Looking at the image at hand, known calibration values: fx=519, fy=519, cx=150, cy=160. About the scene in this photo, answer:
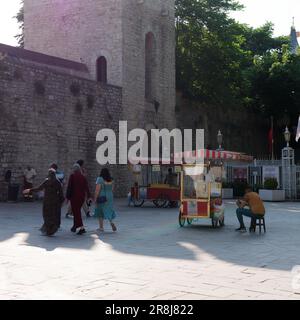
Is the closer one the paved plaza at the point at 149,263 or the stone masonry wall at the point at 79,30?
the paved plaza at the point at 149,263

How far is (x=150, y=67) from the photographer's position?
95.5 feet

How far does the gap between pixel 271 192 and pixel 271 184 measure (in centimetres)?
47

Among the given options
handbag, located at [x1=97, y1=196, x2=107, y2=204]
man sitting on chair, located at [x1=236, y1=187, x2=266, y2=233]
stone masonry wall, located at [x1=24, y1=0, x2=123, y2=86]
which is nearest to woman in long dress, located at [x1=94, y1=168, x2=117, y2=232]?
handbag, located at [x1=97, y1=196, x2=107, y2=204]

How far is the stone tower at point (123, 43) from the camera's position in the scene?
26484 mm

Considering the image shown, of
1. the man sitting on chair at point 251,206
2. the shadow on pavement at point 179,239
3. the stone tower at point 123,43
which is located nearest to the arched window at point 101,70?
the stone tower at point 123,43

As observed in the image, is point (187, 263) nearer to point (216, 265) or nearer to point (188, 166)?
point (216, 265)

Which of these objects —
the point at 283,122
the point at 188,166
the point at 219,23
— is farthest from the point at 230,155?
the point at 283,122

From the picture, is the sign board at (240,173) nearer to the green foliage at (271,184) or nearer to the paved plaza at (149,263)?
the green foliage at (271,184)

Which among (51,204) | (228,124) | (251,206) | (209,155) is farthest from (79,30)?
(251,206)

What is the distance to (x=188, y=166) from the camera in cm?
1272

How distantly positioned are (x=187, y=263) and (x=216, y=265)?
432 millimetres

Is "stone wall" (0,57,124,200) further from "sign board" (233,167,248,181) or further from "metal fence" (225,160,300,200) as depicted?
"sign board" (233,167,248,181)

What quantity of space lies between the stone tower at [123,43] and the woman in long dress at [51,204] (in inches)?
605

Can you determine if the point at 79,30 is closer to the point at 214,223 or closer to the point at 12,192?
the point at 12,192
